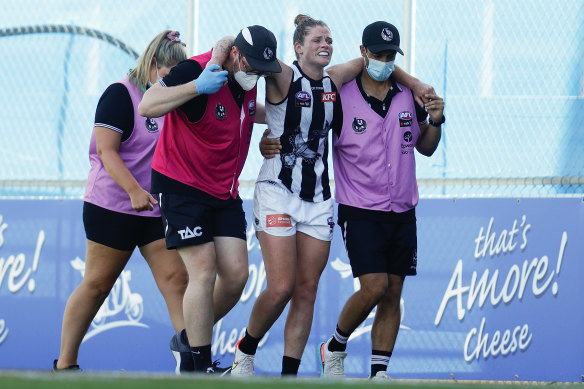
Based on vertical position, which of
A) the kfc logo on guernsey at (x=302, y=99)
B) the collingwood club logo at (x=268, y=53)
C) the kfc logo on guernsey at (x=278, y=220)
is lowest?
the kfc logo on guernsey at (x=278, y=220)

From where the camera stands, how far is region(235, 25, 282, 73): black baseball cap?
450 centimetres

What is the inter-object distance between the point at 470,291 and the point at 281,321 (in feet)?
4.43

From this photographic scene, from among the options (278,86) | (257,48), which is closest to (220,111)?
(257,48)

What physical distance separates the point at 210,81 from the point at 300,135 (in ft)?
2.50

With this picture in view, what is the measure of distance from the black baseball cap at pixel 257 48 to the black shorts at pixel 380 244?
107 cm

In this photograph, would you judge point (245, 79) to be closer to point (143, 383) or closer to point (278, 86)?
point (278, 86)

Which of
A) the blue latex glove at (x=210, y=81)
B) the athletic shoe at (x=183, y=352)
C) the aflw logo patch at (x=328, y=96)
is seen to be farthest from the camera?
the aflw logo patch at (x=328, y=96)

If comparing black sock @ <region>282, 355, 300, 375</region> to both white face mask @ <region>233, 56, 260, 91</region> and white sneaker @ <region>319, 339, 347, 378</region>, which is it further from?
white face mask @ <region>233, 56, 260, 91</region>

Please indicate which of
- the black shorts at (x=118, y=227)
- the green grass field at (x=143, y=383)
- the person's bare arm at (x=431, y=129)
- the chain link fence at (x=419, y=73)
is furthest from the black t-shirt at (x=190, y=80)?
the chain link fence at (x=419, y=73)

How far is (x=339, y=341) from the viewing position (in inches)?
211

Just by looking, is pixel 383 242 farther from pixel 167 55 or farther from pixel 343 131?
pixel 167 55

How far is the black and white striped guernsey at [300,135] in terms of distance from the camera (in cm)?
491

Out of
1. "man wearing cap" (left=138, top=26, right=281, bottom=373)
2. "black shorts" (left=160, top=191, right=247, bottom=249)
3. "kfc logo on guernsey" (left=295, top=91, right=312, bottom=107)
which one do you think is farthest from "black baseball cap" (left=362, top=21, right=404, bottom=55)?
"black shorts" (left=160, top=191, right=247, bottom=249)

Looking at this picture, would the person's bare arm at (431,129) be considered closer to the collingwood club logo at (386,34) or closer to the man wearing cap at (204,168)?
the collingwood club logo at (386,34)
